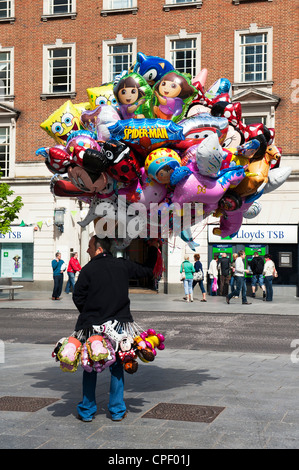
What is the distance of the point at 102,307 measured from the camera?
5934mm

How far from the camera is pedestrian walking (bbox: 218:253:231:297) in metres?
24.2

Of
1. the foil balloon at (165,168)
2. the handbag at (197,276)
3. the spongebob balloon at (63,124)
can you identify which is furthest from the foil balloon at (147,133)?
the handbag at (197,276)

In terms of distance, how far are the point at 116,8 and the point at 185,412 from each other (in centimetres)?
2363

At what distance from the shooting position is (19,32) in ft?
91.6

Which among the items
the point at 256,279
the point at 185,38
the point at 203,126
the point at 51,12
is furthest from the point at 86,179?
the point at 51,12

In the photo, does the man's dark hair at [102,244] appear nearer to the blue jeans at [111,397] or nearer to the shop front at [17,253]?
the blue jeans at [111,397]

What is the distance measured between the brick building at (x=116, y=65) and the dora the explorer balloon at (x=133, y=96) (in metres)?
18.4

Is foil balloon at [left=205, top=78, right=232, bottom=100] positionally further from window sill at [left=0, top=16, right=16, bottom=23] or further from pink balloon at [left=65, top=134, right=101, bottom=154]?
window sill at [left=0, top=16, right=16, bottom=23]

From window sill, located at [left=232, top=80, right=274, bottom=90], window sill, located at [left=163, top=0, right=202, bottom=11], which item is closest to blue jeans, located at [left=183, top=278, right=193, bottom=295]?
window sill, located at [left=232, top=80, right=274, bottom=90]

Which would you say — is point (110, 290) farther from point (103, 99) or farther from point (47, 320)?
point (47, 320)

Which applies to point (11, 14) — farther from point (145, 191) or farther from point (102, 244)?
point (102, 244)

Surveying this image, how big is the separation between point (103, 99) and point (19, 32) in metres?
23.0

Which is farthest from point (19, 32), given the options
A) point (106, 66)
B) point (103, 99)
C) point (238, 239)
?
point (103, 99)

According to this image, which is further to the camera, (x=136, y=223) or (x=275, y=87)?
(x=275, y=87)
